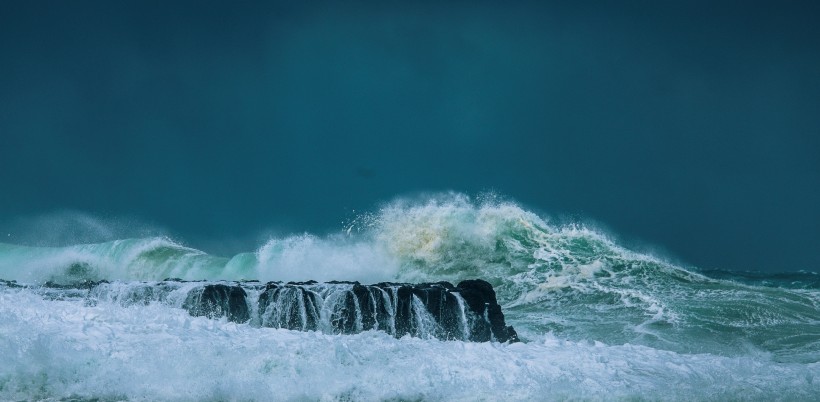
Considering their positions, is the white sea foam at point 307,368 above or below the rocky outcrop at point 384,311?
below

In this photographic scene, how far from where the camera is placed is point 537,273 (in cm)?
1752

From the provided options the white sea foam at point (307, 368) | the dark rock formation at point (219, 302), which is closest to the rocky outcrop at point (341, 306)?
the dark rock formation at point (219, 302)

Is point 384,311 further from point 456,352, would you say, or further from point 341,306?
point 456,352

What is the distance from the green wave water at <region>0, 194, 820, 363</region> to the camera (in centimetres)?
1271

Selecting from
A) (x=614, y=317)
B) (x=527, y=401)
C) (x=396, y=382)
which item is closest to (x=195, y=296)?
(x=396, y=382)

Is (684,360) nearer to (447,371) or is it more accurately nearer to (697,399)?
(697,399)

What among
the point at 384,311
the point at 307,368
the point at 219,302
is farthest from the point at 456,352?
the point at 219,302

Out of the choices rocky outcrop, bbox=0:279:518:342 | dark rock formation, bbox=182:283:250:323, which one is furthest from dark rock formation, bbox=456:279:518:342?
dark rock formation, bbox=182:283:250:323

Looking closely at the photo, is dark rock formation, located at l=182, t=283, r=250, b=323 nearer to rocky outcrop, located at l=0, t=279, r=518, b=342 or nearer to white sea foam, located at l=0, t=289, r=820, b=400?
rocky outcrop, located at l=0, t=279, r=518, b=342

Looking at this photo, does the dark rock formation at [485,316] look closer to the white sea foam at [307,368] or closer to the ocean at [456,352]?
the ocean at [456,352]

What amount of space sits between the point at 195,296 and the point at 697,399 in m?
7.46

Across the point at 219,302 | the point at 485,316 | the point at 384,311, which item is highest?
the point at 219,302

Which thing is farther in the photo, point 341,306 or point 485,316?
point 485,316

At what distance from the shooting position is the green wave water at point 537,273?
500 inches
